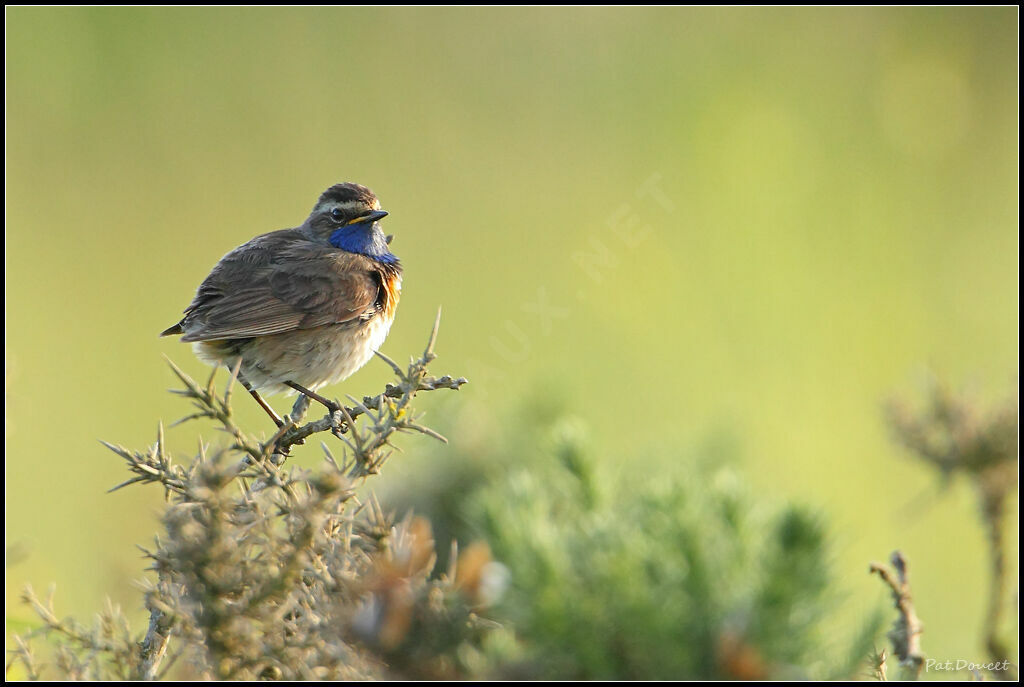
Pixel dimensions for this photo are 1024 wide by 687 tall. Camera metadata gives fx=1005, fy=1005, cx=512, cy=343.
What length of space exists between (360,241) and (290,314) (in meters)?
0.75

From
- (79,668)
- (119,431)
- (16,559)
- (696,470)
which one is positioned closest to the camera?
(79,668)

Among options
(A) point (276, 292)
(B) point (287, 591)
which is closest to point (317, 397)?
(A) point (276, 292)

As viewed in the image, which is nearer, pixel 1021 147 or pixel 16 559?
pixel 16 559

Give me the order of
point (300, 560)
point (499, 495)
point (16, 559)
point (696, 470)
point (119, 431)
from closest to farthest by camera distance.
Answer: point (300, 560) → point (16, 559) → point (499, 495) → point (696, 470) → point (119, 431)

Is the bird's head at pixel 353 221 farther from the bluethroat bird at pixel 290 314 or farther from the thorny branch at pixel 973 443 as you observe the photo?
the thorny branch at pixel 973 443

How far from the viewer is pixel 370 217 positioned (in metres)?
4.40

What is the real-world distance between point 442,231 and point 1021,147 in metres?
4.66

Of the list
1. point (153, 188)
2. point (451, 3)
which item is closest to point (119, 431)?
point (153, 188)

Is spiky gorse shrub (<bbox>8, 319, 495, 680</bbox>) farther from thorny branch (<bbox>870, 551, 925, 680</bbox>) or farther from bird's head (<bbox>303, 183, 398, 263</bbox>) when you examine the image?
bird's head (<bbox>303, 183, 398, 263</bbox>)

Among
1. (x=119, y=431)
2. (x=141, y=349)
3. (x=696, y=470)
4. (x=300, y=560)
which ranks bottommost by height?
(x=300, y=560)

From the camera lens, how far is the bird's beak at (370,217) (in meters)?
4.40

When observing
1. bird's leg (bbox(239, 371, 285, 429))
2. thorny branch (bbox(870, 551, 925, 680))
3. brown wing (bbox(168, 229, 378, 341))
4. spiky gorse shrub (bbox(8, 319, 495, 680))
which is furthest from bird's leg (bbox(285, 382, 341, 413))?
thorny branch (bbox(870, 551, 925, 680))

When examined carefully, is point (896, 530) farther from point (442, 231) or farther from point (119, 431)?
point (119, 431)

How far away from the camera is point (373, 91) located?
8547 mm
